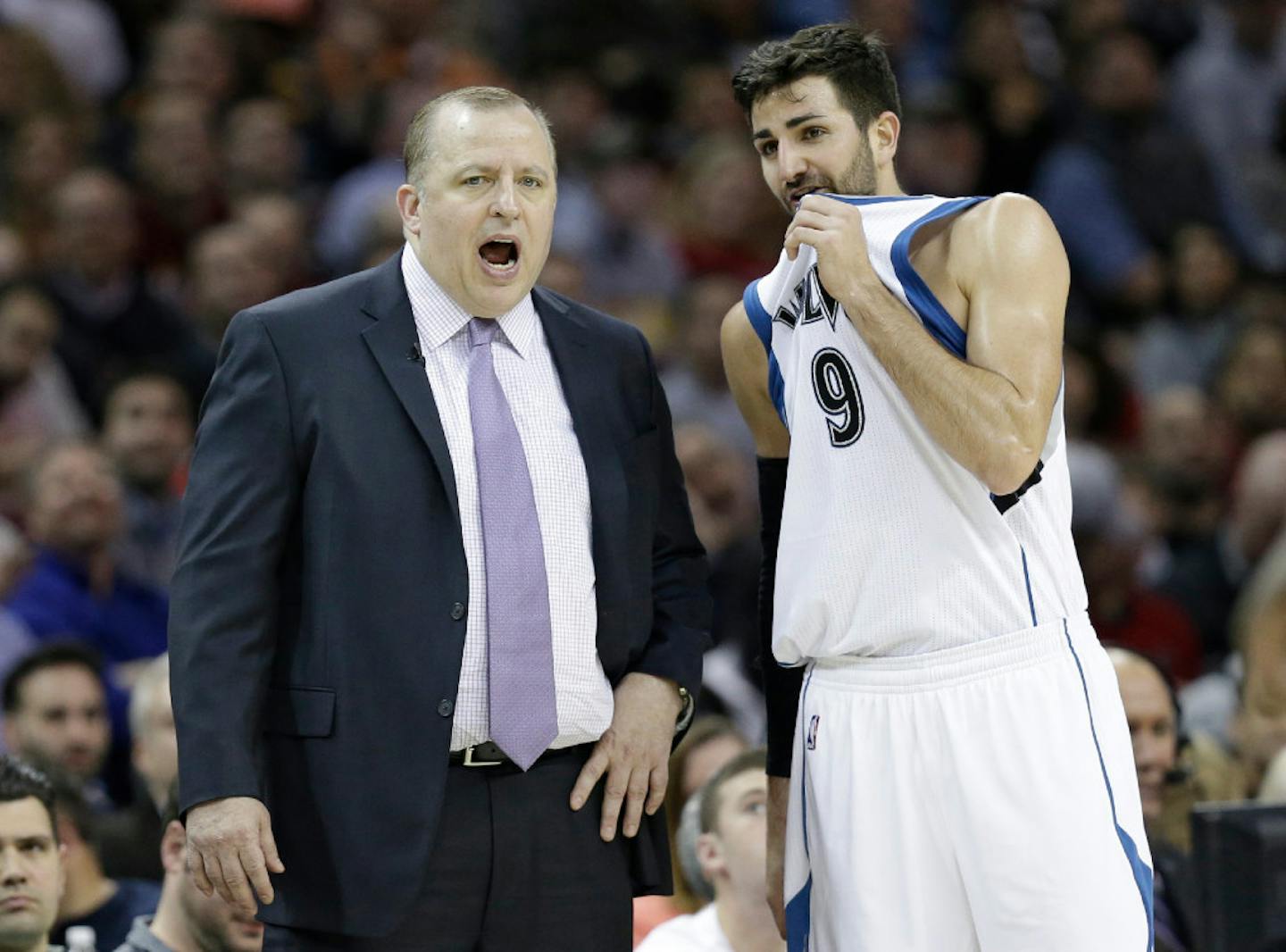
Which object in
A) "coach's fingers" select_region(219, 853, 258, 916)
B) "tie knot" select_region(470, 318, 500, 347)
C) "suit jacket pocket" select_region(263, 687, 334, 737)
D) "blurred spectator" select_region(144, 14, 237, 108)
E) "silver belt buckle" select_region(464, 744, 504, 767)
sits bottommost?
"coach's fingers" select_region(219, 853, 258, 916)

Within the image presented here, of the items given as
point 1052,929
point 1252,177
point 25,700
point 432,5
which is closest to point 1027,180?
point 1252,177

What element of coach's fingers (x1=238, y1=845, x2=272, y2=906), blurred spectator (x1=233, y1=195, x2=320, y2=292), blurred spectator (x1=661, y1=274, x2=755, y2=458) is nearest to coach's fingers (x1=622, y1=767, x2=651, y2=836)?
coach's fingers (x1=238, y1=845, x2=272, y2=906)

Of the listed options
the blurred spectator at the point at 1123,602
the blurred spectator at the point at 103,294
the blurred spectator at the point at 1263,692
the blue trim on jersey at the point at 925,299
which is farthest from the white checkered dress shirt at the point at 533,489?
the blurred spectator at the point at 103,294

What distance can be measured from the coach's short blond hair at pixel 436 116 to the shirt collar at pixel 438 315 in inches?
6.7

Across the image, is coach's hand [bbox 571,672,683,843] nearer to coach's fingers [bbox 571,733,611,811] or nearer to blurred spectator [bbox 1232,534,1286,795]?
coach's fingers [bbox 571,733,611,811]

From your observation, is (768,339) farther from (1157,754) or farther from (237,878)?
(1157,754)

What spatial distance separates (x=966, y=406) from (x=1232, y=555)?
5622 millimetres

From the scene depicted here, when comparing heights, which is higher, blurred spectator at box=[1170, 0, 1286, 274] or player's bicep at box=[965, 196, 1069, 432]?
blurred spectator at box=[1170, 0, 1286, 274]

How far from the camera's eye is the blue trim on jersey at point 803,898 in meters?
3.75

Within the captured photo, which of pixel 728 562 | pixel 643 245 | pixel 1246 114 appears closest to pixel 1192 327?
pixel 1246 114

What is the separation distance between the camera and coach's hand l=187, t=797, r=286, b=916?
3.39m

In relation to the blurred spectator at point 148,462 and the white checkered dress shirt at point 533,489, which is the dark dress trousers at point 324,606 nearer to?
the white checkered dress shirt at point 533,489

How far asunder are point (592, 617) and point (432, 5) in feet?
25.0

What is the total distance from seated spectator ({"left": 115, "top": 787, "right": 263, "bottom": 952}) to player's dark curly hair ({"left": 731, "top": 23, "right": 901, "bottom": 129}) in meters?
2.31
